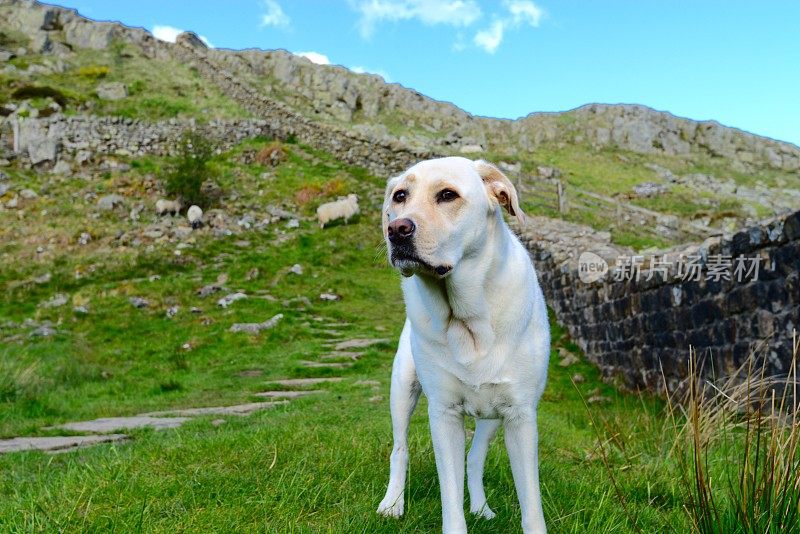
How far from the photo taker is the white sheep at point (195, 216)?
18.4m

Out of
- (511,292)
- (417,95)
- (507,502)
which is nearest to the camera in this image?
(511,292)

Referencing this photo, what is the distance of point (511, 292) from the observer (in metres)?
2.83

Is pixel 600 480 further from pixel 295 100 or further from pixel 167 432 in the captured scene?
pixel 295 100

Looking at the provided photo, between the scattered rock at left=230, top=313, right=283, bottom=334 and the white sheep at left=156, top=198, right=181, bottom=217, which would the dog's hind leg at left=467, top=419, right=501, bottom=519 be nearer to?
the scattered rock at left=230, top=313, right=283, bottom=334

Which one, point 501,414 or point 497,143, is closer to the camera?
point 501,414

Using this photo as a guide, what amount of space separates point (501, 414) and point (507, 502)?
35.7 inches

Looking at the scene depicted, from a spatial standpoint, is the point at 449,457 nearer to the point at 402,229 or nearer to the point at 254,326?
the point at 402,229

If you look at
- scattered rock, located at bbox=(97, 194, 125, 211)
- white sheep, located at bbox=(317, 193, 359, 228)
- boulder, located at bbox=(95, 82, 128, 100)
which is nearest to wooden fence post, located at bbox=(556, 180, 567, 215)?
white sheep, located at bbox=(317, 193, 359, 228)

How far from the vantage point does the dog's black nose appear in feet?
8.42

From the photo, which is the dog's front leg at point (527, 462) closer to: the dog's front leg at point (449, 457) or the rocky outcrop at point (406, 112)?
the dog's front leg at point (449, 457)

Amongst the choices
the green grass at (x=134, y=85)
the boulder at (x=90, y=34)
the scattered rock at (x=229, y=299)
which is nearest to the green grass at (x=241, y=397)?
the scattered rock at (x=229, y=299)

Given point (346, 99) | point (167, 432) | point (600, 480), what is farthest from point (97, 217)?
point (346, 99)

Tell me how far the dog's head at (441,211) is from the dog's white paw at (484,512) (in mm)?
1412

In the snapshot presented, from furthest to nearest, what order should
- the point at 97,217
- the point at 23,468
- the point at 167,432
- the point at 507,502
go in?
the point at 97,217 → the point at 167,432 → the point at 23,468 → the point at 507,502
